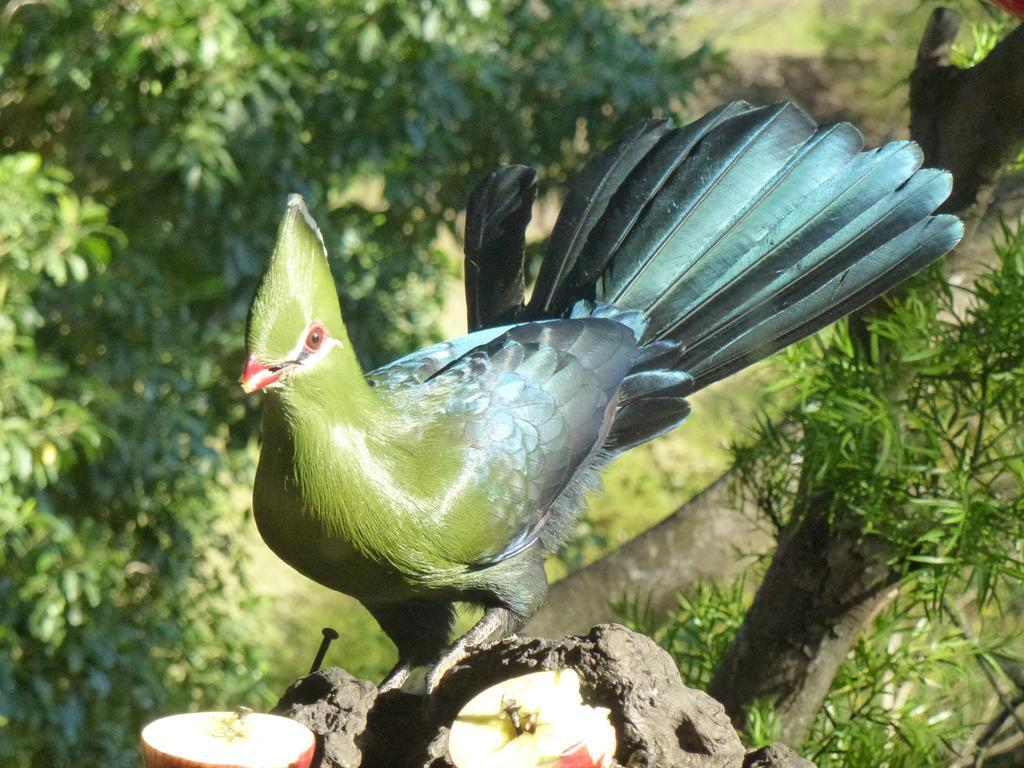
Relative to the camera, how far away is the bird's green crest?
1.57 metres

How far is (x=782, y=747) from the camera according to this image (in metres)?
1.56

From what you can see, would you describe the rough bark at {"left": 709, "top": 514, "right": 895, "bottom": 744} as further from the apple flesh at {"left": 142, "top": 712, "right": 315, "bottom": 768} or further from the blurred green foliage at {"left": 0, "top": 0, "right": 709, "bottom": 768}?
the blurred green foliage at {"left": 0, "top": 0, "right": 709, "bottom": 768}

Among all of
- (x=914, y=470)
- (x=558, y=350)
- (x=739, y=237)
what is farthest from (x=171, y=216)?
(x=914, y=470)

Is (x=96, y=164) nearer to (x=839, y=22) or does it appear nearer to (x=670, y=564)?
(x=670, y=564)

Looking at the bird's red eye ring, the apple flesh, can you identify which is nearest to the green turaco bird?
the bird's red eye ring

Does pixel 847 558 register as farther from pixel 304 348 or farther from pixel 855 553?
pixel 304 348

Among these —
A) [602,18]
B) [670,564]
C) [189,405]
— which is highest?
[602,18]

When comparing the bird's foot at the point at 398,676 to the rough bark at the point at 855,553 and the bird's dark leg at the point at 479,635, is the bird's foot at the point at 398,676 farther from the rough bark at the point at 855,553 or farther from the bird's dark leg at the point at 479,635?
the rough bark at the point at 855,553

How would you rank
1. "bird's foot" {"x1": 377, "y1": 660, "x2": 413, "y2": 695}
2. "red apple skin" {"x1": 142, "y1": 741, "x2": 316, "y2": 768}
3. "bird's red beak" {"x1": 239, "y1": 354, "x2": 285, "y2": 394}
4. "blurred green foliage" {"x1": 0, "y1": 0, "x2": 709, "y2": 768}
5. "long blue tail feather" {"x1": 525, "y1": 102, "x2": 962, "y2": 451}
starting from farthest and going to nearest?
"blurred green foliage" {"x1": 0, "y1": 0, "x2": 709, "y2": 768} < "long blue tail feather" {"x1": 525, "y1": 102, "x2": 962, "y2": 451} < "bird's foot" {"x1": 377, "y1": 660, "x2": 413, "y2": 695} < "bird's red beak" {"x1": 239, "y1": 354, "x2": 285, "y2": 394} < "red apple skin" {"x1": 142, "y1": 741, "x2": 316, "y2": 768}

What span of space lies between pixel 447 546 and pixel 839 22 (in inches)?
235

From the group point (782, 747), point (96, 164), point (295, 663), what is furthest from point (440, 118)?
point (295, 663)

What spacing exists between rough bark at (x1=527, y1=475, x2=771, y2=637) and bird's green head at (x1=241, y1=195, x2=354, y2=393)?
67.2 inches

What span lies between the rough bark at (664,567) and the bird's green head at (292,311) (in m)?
1.71

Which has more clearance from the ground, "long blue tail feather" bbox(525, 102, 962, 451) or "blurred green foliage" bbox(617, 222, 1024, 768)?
"long blue tail feather" bbox(525, 102, 962, 451)
